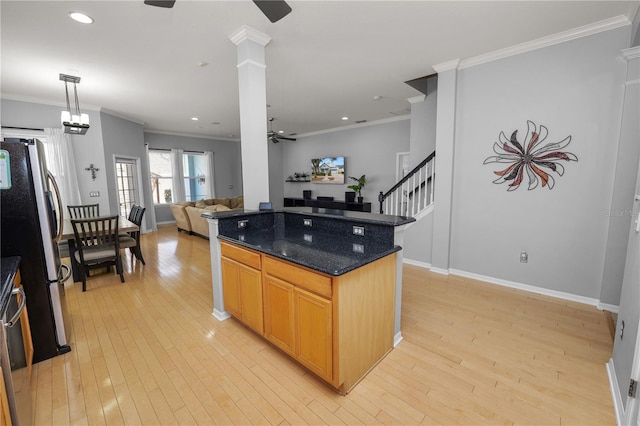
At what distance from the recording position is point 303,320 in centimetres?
188

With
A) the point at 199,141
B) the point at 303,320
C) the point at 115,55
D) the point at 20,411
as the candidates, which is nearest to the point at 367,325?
the point at 303,320

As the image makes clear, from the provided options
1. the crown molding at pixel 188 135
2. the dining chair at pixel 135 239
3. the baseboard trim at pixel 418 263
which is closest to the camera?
the dining chair at pixel 135 239

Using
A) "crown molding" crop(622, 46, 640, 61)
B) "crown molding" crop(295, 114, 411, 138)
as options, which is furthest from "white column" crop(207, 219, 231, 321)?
"crown molding" crop(295, 114, 411, 138)

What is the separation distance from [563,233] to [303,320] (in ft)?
10.5

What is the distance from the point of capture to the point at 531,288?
3373 millimetres

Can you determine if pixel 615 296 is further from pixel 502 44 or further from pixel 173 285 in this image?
pixel 173 285

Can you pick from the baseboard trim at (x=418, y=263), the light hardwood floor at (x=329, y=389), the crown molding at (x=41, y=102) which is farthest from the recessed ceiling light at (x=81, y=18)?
the baseboard trim at (x=418, y=263)

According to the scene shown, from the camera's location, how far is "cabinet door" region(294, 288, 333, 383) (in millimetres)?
1732

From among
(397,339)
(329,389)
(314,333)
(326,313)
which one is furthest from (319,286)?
(397,339)

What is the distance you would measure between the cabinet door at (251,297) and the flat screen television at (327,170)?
20.0 feet

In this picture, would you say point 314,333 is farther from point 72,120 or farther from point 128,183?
point 128,183

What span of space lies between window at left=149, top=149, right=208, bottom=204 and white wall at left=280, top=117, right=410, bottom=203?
132 inches

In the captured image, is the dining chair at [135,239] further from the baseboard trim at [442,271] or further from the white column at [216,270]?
the baseboard trim at [442,271]

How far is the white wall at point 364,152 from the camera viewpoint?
7.08 meters
